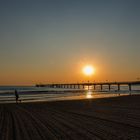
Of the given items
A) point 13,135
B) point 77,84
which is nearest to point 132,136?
A: point 13,135

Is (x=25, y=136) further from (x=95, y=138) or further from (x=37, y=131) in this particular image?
(x=95, y=138)

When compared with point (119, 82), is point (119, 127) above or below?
below

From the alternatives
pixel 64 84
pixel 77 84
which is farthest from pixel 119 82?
pixel 64 84

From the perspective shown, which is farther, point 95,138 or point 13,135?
point 13,135

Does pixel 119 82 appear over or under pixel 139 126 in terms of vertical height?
over

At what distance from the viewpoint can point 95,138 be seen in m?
8.12

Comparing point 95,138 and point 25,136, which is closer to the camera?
point 95,138

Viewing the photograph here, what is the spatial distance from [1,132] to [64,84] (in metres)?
178

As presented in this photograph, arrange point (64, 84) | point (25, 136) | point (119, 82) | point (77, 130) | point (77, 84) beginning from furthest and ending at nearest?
point (64, 84) → point (77, 84) → point (119, 82) → point (77, 130) → point (25, 136)

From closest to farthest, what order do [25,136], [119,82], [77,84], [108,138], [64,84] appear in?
[108,138] < [25,136] < [119,82] < [77,84] < [64,84]

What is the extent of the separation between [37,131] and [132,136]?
3.99 m

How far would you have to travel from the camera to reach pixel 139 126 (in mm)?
9953

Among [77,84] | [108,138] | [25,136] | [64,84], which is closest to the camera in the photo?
[108,138]

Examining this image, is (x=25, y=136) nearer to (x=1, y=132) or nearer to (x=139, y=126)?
(x=1, y=132)
